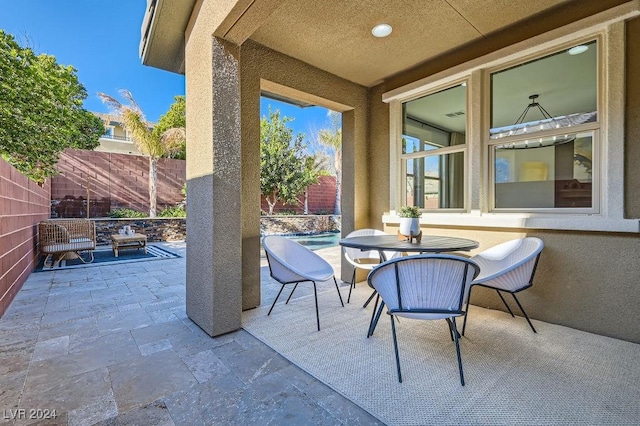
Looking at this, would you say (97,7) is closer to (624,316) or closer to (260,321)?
(260,321)

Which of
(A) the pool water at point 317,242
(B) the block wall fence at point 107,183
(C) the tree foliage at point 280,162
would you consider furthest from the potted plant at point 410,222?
(B) the block wall fence at point 107,183

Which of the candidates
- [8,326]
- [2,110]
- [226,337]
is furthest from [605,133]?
[2,110]

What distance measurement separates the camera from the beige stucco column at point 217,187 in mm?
2564

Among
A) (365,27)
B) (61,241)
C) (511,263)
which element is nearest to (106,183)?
(61,241)

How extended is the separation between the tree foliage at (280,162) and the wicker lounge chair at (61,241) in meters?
6.99

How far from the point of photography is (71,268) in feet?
17.7

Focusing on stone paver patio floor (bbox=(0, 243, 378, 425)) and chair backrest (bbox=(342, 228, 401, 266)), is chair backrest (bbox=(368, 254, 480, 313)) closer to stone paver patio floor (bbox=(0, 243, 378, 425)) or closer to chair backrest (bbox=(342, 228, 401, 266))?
stone paver patio floor (bbox=(0, 243, 378, 425))

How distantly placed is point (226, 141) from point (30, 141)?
7007mm

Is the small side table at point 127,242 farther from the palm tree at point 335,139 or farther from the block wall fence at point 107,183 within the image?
the palm tree at point 335,139

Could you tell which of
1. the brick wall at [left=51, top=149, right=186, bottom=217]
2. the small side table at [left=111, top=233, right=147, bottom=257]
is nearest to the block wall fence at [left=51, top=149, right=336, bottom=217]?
the brick wall at [left=51, top=149, right=186, bottom=217]

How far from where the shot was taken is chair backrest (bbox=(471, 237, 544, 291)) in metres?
2.54

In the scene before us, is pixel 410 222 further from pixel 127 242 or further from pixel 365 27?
pixel 127 242

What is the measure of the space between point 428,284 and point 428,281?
0.02 metres

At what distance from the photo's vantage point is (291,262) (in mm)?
3391
